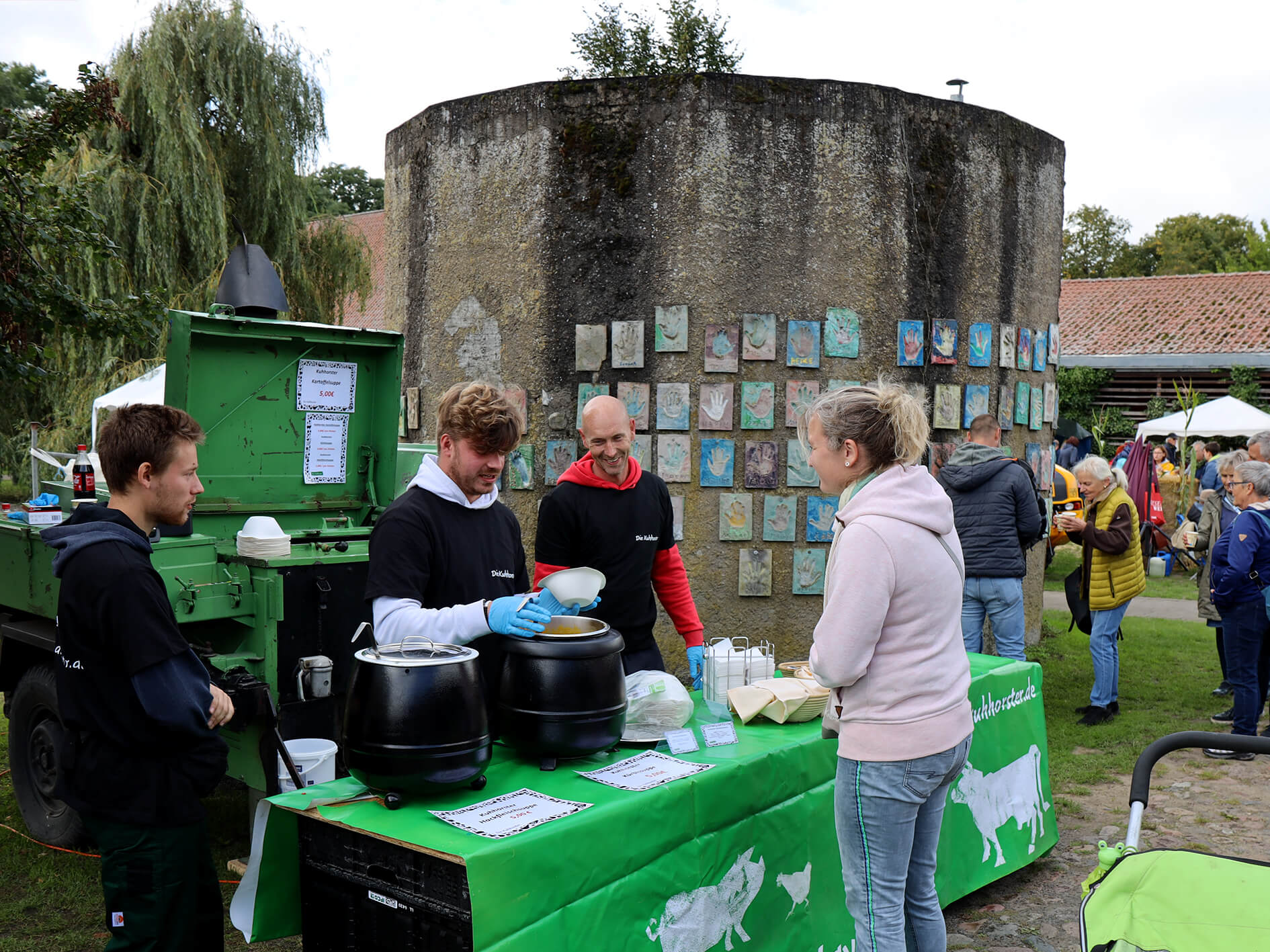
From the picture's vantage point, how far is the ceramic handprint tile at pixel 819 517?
7070mm

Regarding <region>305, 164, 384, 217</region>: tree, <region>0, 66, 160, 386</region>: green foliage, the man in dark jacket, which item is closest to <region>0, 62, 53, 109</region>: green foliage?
<region>305, 164, 384, 217</region>: tree

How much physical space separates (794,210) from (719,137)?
2.39 feet

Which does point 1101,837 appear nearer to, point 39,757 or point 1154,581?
point 39,757

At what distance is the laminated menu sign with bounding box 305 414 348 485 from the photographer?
5.45 m

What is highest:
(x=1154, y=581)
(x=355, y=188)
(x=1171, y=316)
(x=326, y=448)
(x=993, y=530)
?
(x=355, y=188)

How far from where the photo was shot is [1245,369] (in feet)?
69.6

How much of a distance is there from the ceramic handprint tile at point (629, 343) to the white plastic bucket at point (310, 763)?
3594 mm

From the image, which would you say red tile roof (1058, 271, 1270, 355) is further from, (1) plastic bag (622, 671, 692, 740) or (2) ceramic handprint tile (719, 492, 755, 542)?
(1) plastic bag (622, 671, 692, 740)

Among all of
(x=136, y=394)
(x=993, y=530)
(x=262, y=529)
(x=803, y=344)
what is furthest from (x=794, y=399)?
(x=136, y=394)

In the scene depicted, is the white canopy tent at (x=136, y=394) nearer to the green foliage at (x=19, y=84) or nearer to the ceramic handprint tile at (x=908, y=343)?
the ceramic handprint tile at (x=908, y=343)

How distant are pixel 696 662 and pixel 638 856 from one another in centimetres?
142

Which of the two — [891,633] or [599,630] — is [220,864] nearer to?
[599,630]

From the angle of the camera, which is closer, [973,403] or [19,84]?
[973,403]

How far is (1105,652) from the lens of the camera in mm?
→ 6953
